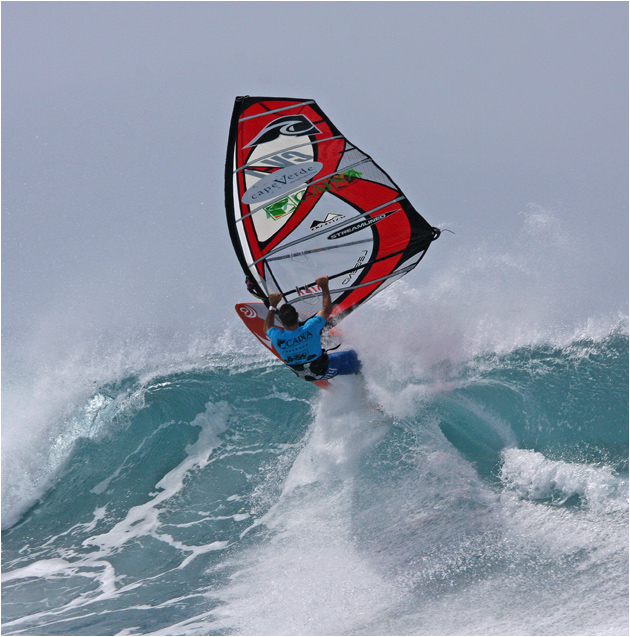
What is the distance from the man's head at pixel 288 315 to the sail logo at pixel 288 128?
221 centimetres

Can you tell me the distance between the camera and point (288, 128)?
655 cm

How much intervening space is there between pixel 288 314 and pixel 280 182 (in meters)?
1.98

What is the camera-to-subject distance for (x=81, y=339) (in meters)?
10.4

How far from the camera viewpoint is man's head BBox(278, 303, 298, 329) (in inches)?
221

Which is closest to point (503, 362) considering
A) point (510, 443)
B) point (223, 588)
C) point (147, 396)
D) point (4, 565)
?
point (510, 443)

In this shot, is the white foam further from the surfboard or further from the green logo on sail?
the green logo on sail

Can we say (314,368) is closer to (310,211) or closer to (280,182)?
(310,211)

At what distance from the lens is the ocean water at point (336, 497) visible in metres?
5.22

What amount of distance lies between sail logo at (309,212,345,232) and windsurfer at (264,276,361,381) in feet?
3.71

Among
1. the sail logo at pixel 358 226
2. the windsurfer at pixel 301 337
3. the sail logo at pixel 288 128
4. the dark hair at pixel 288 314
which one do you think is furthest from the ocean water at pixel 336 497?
the sail logo at pixel 288 128

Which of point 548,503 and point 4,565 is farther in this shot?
point 4,565

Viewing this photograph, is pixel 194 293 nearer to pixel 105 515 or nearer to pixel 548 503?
pixel 105 515

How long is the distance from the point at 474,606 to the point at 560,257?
6.44 m

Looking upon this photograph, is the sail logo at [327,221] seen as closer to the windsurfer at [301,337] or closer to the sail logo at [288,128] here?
the sail logo at [288,128]
